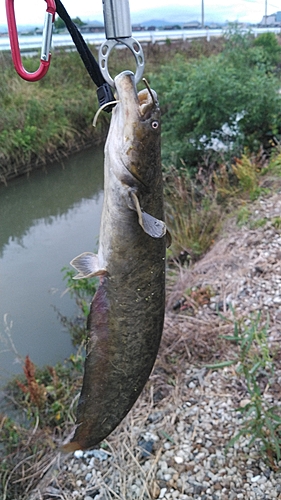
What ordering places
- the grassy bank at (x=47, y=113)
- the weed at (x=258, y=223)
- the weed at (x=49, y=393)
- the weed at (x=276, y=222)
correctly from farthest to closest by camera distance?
the grassy bank at (x=47, y=113) → the weed at (x=258, y=223) → the weed at (x=276, y=222) → the weed at (x=49, y=393)

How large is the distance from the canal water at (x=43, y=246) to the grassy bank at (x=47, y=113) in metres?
0.36

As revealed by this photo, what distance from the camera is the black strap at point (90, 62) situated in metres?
1.38

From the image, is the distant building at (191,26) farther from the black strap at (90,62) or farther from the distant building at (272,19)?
the black strap at (90,62)

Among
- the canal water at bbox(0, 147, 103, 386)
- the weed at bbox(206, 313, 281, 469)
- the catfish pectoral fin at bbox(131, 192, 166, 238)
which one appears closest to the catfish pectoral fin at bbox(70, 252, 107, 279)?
the catfish pectoral fin at bbox(131, 192, 166, 238)

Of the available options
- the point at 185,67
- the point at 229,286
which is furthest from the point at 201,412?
the point at 185,67

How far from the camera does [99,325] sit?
1534 millimetres

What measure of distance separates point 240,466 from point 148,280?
1.63 meters

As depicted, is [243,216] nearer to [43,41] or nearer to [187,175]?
[187,175]

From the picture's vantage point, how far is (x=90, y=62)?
1400 mm

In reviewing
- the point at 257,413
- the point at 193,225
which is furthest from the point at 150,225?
the point at 193,225

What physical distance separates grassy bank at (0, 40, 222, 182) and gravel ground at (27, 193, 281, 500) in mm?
6570

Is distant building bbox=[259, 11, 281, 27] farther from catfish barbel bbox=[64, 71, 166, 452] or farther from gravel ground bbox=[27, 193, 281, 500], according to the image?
catfish barbel bbox=[64, 71, 166, 452]

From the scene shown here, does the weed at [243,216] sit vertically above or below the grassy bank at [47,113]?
below

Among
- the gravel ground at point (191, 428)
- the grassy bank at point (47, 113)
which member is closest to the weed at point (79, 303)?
the gravel ground at point (191, 428)
